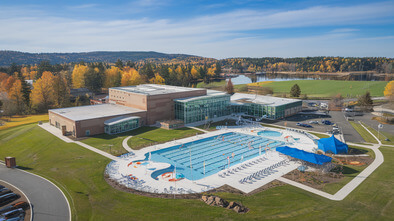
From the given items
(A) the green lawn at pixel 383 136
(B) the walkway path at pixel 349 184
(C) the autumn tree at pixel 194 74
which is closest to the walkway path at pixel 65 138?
(B) the walkway path at pixel 349 184

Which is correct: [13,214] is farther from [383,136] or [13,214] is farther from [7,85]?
[7,85]

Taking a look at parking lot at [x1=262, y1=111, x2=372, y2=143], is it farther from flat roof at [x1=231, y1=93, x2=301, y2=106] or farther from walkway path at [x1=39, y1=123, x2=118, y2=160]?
walkway path at [x1=39, y1=123, x2=118, y2=160]

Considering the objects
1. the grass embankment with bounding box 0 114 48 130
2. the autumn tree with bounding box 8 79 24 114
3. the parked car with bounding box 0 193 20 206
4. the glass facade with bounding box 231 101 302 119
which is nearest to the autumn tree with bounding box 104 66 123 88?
the autumn tree with bounding box 8 79 24 114

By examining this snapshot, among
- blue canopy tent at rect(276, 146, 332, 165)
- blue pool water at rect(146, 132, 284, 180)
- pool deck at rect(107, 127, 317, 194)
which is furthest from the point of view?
blue pool water at rect(146, 132, 284, 180)

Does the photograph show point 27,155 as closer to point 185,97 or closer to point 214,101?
point 185,97

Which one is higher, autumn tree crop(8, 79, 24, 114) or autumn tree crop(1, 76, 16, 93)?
autumn tree crop(1, 76, 16, 93)

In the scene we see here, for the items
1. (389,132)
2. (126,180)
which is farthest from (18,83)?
(389,132)
